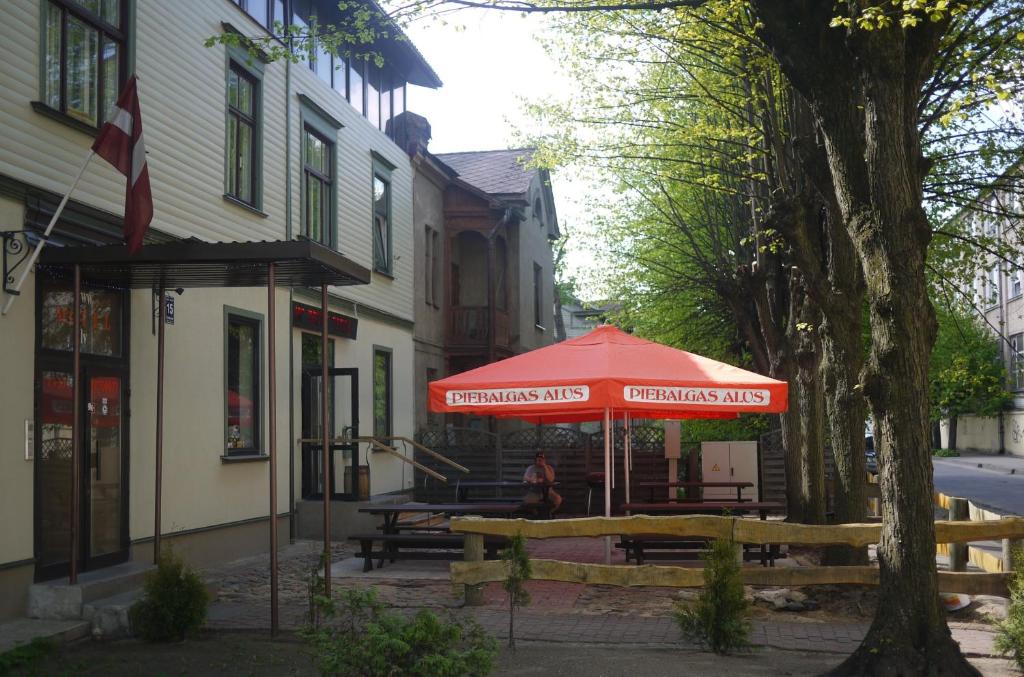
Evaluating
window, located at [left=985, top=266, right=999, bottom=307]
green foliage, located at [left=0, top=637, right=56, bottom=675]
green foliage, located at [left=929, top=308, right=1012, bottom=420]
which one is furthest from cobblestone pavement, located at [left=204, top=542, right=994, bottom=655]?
green foliage, located at [left=929, top=308, right=1012, bottom=420]

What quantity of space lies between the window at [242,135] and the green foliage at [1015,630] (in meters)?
10.8

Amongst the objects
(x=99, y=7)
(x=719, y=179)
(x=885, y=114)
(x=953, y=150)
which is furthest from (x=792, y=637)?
(x=719, y=179)

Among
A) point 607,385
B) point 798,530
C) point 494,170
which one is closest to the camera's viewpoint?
point 798,530

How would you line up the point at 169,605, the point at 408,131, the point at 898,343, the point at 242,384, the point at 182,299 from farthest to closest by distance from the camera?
the point at 408,131, the point at 242,384, the point at 182,299, the point at 169,605, the point at 898,343

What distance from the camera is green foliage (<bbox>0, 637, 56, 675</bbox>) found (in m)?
7.52

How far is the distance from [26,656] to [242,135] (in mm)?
9055

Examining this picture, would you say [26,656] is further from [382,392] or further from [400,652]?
[382,392]

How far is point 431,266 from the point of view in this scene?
25.1m

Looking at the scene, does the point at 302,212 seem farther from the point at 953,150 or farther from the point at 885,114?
the point at 885,114

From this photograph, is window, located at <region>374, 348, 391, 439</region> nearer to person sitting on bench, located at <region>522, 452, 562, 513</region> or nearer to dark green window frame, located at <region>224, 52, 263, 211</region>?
dark green window frame, located at <region>224, 52, 263, 211</region>

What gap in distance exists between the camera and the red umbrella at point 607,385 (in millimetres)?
11195

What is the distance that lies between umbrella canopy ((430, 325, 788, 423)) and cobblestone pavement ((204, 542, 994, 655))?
1.97 meters

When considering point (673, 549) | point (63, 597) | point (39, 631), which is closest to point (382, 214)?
point (673, 549)

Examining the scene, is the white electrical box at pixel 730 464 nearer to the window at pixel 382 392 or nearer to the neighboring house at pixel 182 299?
the neighboring house at pixel 182 299
